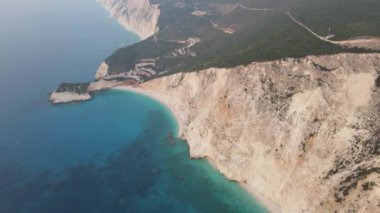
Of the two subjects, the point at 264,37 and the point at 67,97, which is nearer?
the point at 264,37

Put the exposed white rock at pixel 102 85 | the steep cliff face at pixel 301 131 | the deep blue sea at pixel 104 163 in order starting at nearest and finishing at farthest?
the steep cliff face at pixel 301 131, the deep blue sea at pixel 104 163, the exposed white rock at pixel 102 85

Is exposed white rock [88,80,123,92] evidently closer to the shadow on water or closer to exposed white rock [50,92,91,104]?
exposed white rock [50,92,91,104]

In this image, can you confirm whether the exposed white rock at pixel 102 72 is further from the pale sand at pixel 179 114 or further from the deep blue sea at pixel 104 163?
the deep blue sea at pixel 104 163

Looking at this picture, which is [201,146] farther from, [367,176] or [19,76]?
[19,76]

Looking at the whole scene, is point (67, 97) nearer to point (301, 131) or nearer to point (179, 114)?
point (179, 114)

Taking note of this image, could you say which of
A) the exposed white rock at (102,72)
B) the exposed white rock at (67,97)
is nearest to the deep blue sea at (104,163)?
the exposed white rock at (67,97)

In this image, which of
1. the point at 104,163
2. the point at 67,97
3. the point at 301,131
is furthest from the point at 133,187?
the point at 67,97
